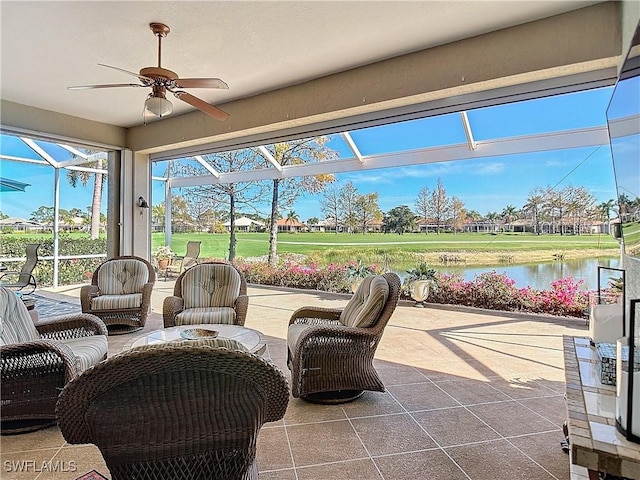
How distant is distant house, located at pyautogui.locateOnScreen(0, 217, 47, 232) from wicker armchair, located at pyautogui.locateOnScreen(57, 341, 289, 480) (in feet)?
19.7

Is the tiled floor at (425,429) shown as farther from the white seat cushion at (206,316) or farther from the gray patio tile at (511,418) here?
the white seat cushion at (206,316)

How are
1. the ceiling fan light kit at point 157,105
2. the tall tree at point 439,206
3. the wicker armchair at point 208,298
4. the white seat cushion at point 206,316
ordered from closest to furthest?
the ceiling fan light kit at point 157,105 < the white seat cushion at point 206,316 < the wicker armchair at point 208,298 < the tall tree at point 439,206

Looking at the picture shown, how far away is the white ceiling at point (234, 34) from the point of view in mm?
3088

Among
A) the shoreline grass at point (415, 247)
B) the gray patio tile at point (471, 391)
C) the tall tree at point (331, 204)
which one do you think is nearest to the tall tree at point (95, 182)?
the shoreline grass at point (415, 247)

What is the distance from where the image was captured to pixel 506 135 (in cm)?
548

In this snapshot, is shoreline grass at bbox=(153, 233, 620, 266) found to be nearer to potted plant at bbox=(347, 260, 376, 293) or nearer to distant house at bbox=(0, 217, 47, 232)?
potted plant at bbox=(347, 260, 376, 293)

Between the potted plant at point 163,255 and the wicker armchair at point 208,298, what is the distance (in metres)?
4.13

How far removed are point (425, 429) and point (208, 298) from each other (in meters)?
2.78

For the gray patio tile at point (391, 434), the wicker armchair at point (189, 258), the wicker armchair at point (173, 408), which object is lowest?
the gray patio tile at point (391, 434)

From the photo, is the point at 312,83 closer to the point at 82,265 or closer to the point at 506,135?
the point at 506,135

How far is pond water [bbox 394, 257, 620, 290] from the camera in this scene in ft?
18.0

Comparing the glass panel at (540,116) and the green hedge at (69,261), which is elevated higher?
the glass panel at (540,116)

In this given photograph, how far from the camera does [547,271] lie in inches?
236

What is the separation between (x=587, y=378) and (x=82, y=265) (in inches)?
306
